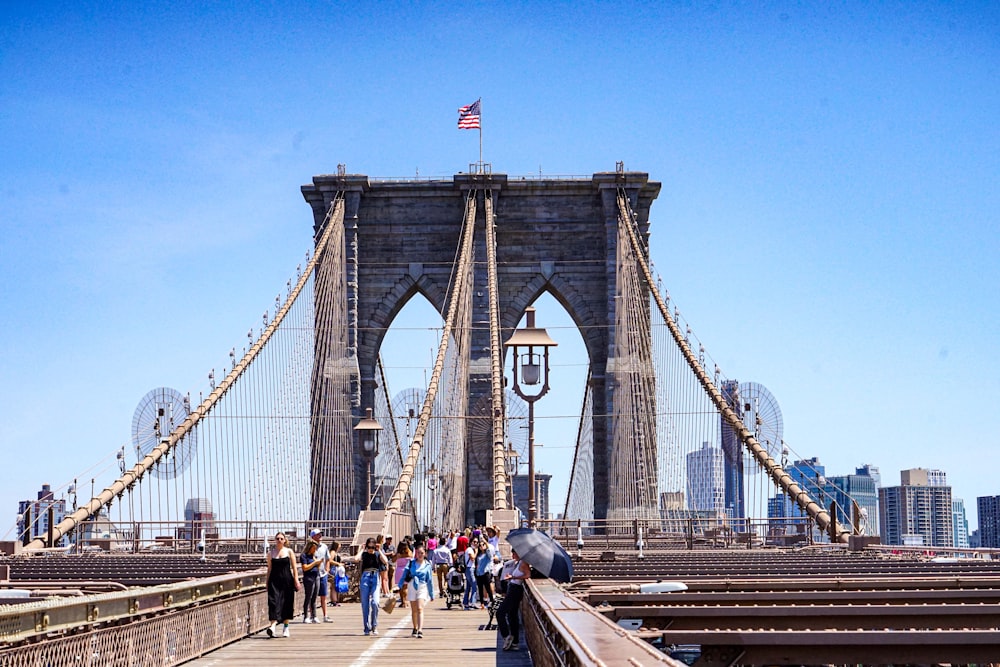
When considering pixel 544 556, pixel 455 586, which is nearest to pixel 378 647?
pixel 544 556

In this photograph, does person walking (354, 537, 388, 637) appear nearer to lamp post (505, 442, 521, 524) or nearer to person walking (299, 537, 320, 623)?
person walking (299, 537, 320, 623)

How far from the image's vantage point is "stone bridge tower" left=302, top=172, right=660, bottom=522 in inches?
2128

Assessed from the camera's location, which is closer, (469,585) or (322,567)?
(322,567)

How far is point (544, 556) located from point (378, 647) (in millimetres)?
2778

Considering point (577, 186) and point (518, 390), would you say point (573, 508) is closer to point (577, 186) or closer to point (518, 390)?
point (577, 186)

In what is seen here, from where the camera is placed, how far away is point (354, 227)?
5397cm

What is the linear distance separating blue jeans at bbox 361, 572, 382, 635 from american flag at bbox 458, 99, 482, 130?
38382 mm

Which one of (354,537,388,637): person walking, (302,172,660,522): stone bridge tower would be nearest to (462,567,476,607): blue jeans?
(354,537,388,637): person walking

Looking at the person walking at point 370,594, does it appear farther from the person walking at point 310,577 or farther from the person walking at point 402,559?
the person walking at point 402,559

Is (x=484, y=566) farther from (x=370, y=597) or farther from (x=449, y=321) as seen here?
(x=449, y=321)

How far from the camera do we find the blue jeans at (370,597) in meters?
18.0

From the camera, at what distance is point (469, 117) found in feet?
183

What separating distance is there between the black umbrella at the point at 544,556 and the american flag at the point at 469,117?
137 ft

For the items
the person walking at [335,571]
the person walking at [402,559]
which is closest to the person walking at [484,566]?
the person walking at [402,559]
